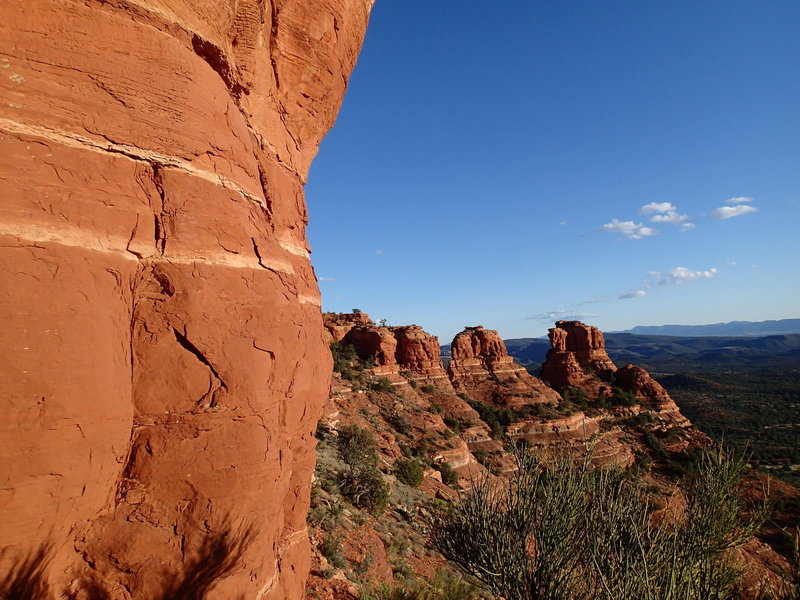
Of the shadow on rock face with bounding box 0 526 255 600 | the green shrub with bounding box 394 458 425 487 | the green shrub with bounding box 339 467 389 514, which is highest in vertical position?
the shadow on rock face with bounding box 0 526 255 600

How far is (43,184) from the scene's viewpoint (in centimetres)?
466

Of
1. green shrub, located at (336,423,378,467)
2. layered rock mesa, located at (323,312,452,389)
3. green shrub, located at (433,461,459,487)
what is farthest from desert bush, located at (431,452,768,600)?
layered rock mesa, located at (323,312,452,389)

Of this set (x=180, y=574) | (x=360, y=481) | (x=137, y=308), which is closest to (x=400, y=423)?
(x=360, y=481)

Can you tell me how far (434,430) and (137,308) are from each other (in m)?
38.2

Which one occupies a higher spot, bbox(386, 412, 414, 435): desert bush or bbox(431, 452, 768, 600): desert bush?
bbox(431, 452, 768, 600): desert bush

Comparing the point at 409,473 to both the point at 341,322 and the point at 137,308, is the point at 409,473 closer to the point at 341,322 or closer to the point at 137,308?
the point at 137,308

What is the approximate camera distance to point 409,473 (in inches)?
1099

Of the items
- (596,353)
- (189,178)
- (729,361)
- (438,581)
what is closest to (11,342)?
(189,178)

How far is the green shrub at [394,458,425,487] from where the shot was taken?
2775cm

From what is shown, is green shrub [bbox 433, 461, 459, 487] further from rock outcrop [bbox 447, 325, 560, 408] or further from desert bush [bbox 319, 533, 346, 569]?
desert bush [bbox 319, 533, 346, 569]

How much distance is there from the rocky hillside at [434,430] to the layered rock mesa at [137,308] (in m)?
6.22

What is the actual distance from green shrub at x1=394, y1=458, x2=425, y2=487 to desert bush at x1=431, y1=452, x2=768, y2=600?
1690 cm

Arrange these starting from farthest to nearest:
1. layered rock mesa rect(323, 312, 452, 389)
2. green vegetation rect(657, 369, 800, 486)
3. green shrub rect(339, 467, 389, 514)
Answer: layered rock mesa rect(323, 312, 452, 389)
green vegetation rect(657, 369, 800, 486)
green shrub rect(339, 467, 389, 514)

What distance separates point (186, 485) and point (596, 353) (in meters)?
73.9
